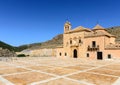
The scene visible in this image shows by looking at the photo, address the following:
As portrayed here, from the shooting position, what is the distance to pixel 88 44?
3388cm

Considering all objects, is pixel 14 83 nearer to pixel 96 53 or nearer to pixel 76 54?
pixel 96 53

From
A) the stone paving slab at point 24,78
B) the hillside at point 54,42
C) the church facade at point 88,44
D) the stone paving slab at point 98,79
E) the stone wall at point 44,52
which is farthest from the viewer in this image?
the hillside at point 54,42

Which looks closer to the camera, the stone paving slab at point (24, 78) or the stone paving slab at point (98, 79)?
the stone paving slab at point (24, 78)

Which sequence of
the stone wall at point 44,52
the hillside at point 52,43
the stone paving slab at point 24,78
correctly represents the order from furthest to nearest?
the hillside at point 52,43 < the stone wall at point 44,52 < the stone paving slab at point 24,78

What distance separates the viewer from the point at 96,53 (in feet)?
106

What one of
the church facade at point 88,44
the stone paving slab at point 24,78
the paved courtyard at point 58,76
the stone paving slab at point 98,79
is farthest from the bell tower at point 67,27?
the stone paving slab at point 24,78

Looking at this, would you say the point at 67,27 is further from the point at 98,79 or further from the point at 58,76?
the point at 98,79

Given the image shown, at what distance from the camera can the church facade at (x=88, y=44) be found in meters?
30.1

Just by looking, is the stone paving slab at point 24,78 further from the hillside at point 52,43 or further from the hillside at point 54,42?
the hillside at point 52,43

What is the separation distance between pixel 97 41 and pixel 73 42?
739cm

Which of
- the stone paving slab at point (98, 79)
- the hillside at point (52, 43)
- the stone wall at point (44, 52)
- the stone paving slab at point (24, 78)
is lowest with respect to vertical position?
the stone paving slab at point (98, 79)

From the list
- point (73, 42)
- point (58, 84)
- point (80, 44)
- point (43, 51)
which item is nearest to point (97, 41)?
point (80, 44)

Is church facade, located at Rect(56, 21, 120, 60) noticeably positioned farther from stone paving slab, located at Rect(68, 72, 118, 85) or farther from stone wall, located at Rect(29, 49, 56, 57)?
stone paving slab, located at Rect(68, 72, 118, 85)

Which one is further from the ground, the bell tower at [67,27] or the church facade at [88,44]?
the bell tower at [67,27]
